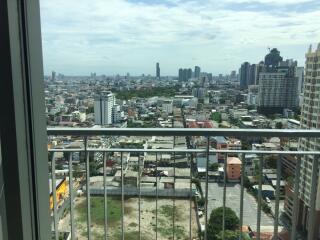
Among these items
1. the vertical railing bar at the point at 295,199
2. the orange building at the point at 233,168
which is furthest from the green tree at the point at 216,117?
the vertical railing bar at the point at 295,199

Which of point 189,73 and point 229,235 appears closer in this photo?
point 229,235

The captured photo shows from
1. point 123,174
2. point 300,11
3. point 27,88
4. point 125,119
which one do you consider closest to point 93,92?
point 125,119

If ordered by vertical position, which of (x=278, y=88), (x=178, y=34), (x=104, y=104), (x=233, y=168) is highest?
(x=178, y=34)

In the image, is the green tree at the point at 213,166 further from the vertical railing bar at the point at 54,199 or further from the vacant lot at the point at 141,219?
the vertical railing bar at the point at 54,199

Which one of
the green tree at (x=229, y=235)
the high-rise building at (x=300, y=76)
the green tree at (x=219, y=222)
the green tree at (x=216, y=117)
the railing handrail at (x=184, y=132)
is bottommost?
the green tree at (x=229, y=235)

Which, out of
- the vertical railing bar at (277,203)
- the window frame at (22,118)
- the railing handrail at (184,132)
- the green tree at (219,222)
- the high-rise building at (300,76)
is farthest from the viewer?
the high-rise building at (300,76)

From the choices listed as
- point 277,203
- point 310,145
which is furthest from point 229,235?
point 310,145

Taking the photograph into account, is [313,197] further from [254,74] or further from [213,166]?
[254,74]
